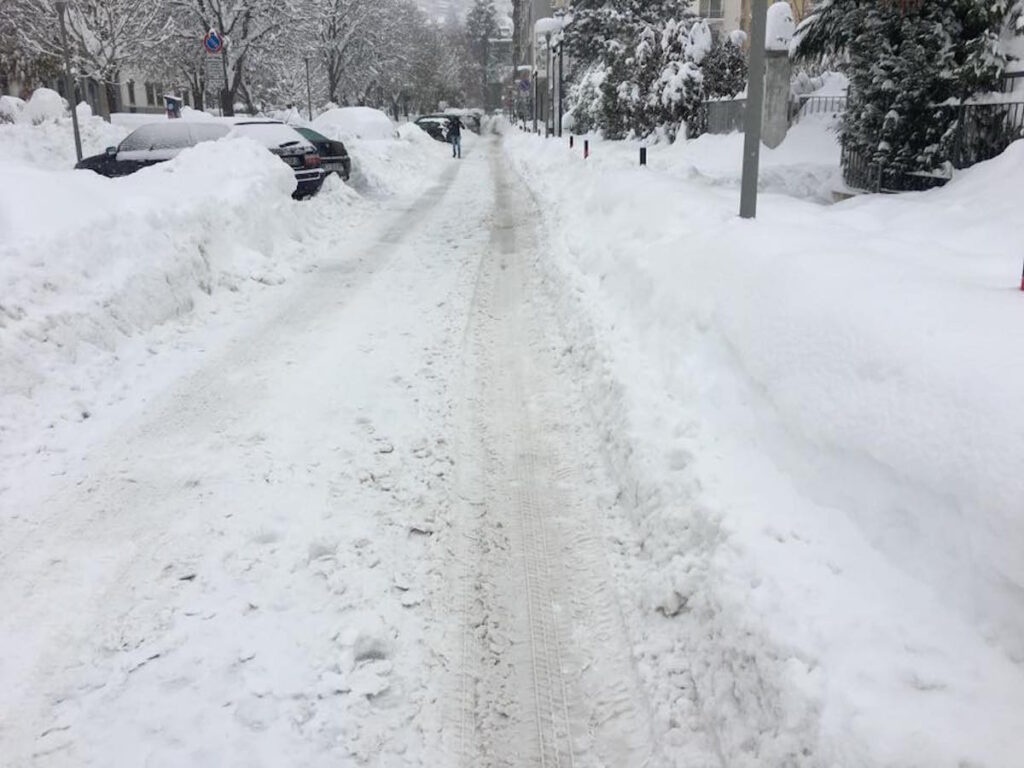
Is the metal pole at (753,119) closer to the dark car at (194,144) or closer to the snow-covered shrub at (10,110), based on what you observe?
the dark car at (194,144)

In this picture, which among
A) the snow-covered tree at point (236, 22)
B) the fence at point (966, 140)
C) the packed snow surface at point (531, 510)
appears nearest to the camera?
the packed snow surface at point (531, 510)

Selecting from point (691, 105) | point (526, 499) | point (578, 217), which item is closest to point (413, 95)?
point (691, 105)

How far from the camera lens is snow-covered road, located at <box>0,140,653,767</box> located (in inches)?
111

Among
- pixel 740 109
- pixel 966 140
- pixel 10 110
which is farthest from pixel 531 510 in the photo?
pixel 10 110

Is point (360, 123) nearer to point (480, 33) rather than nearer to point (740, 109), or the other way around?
point (740, 109)

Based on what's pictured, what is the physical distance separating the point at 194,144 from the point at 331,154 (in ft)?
9.75

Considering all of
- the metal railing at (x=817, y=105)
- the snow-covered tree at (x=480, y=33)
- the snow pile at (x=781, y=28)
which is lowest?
the metal railing at (x=817, y=105)

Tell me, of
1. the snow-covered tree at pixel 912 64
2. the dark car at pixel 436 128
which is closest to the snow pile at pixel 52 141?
the snow-covered tree at pixel 912 64

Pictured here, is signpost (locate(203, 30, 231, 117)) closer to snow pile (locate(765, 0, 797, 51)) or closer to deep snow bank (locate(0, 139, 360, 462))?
deep snow bank (locate(0, 139, 360, 462))

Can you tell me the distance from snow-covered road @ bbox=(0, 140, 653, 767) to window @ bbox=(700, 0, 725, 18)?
2280 inches

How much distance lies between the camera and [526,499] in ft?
14.6

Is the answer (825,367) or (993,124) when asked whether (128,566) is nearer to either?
(825,367)

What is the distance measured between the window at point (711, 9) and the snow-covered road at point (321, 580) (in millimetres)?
57904

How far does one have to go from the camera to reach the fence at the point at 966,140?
9461 mm
